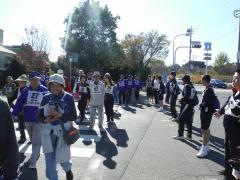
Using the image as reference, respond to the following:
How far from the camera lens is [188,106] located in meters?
10.4

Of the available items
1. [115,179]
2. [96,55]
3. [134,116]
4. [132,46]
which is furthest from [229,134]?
[132,46]

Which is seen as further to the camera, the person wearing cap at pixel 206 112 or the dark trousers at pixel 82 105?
the dark trousers at pixel 82 105

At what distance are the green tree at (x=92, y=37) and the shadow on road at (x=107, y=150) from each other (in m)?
33.2

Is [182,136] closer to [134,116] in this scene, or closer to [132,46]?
[134,116]

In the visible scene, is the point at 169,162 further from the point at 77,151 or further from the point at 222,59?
the point at 222,59

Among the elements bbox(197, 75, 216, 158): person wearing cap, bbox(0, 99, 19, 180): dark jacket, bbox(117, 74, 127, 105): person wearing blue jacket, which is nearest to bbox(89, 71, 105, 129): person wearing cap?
bbox(197, 75, 216, 158): person wearing cap

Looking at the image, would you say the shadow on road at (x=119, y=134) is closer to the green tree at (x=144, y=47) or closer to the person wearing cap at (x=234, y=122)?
the person wearing cap at (x=234, y=122)

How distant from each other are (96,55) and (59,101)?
3818 centimetres

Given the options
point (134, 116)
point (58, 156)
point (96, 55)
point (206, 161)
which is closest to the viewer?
point (58, 156)

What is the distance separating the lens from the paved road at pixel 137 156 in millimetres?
6992

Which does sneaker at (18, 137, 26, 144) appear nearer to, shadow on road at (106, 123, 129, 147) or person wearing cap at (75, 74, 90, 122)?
shadow on road at (106, 123, 129, 147)

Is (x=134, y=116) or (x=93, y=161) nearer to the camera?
(x=93, y=161)

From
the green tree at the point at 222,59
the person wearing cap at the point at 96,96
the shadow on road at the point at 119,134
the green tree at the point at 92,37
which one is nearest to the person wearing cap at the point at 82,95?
the shadow on road at the point at 119,134

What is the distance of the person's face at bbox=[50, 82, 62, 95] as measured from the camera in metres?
5.52
